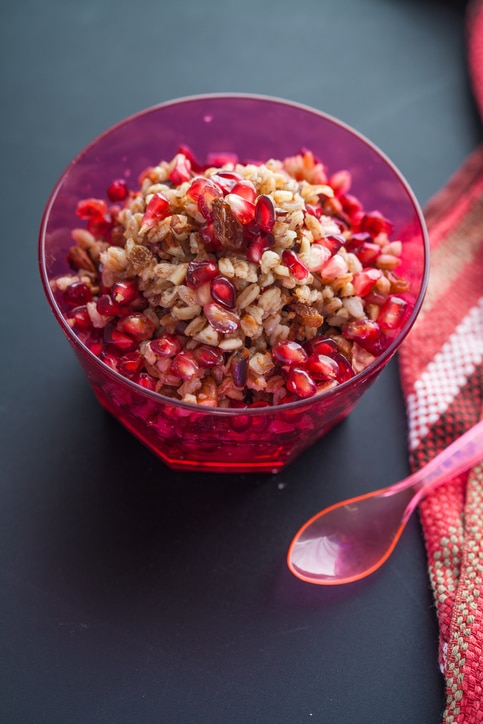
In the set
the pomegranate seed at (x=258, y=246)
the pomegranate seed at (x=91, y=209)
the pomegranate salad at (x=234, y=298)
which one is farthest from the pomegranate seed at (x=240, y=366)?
the pomegranate seed at (x=91, y=209)

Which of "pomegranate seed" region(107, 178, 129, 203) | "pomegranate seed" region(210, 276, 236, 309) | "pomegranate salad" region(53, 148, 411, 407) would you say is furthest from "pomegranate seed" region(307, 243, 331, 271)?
"pomegranate seed" region(107, 178, 129, 203)

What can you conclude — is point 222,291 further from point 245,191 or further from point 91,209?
point 91,209

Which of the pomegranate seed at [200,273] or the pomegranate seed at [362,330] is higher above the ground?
the pomegranate seed at [200,273]

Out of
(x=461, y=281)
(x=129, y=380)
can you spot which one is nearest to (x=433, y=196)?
(x=461, y=281)

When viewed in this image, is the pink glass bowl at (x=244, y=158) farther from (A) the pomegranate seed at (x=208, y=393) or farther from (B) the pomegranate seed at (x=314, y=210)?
(B) the pomegranate seed at (x=314, y=210)

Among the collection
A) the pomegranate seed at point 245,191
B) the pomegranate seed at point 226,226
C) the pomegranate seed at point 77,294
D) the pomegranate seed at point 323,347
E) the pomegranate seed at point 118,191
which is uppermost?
the pomegranate seed at point 245,191

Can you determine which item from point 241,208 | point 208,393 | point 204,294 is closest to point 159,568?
point 208,393
